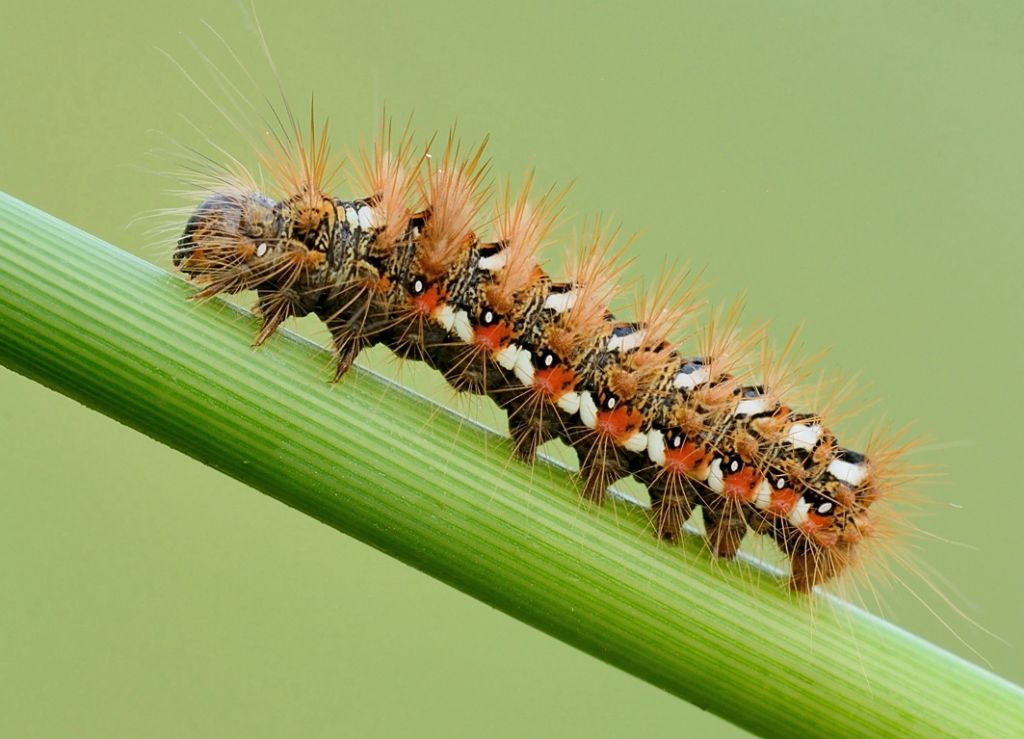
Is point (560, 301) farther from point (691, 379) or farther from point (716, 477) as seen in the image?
point (716, 477)

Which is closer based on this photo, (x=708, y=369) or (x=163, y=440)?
(x=163, y=440)

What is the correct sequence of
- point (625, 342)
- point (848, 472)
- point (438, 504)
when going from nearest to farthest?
1. point (438, 504)
2. point (625, 342)
3. point (848, 472)

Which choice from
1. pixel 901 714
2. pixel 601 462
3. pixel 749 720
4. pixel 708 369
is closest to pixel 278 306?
pixel 601 462

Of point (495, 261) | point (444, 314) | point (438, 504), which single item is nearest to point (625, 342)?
point (495, 261)

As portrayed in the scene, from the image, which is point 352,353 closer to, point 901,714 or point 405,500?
point 405,500

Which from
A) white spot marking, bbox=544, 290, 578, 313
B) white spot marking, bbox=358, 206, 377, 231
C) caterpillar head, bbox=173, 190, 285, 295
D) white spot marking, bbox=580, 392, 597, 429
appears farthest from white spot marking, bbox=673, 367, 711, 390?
caterpillar head, bbox=173, 190, 285, 295

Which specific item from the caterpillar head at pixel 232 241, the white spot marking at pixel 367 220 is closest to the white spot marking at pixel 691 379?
the white spot marking at pixel 367 220
